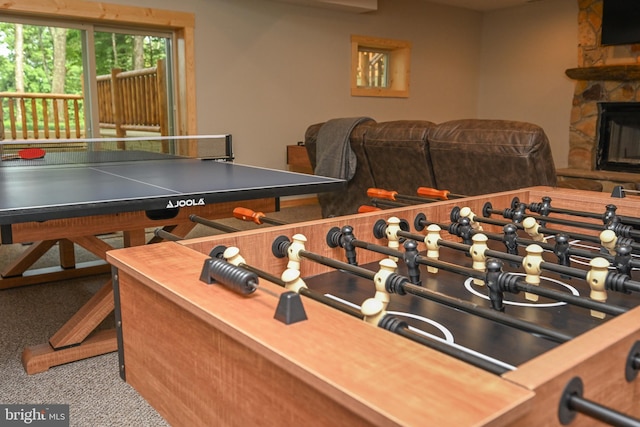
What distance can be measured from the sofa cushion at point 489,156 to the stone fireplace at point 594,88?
13.0 ft

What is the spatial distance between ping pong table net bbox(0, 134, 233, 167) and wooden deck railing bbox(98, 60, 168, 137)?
526mm

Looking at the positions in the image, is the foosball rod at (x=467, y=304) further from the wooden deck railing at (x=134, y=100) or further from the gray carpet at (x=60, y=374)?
the wooden deck railing at (x=134, y=100)

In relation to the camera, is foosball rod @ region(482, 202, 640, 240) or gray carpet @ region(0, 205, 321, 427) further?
gray carpet @ region(0, 205, 321, 427)

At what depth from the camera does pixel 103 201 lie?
1.83m

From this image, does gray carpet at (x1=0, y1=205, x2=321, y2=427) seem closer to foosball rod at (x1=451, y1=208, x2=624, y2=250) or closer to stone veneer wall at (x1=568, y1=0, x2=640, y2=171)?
foosball rod at (x1=451, y1=208, x2=624, y2=250)

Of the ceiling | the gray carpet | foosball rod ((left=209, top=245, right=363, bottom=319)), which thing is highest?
the ceiling

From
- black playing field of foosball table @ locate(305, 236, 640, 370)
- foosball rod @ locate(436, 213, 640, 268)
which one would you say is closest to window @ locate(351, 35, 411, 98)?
foosball rod @ locate(436, 213, 640, 268)

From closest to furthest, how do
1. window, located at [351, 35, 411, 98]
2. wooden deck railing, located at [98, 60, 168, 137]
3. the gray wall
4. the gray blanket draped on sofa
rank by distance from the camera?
the gray blanket draped on sofa
wooden deck railing, located at [98, 60, 168, 137]
the gray wall
window, located at [351, 35, 411, 98]

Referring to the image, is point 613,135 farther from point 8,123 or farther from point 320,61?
point 8,123

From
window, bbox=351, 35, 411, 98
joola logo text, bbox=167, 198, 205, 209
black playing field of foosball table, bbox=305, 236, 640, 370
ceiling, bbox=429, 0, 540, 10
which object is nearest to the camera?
black playing field of foosball table, bbox=305, 236, 640, 370

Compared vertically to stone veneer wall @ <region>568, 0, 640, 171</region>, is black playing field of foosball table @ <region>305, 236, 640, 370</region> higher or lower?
lower

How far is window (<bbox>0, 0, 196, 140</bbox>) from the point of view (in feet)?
16.1

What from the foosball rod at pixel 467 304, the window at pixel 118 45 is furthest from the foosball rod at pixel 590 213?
the window at pixel 118 45

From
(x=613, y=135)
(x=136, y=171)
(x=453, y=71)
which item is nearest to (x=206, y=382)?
(x=136, y=171)
